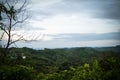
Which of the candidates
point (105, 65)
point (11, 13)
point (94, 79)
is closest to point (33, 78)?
point (94, 79)

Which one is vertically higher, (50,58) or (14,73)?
(14,73)

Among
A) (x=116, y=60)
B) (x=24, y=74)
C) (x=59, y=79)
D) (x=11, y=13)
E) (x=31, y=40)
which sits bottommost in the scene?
(x=59, y=79)

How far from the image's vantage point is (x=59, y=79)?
673 cm

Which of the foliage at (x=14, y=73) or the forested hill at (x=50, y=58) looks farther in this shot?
the forested hill at (x=50, y=58)

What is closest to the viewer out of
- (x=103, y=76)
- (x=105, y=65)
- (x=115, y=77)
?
(x=115, y=77)

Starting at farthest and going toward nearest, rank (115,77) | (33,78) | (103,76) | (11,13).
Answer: (11,13), (33,78), (103,76), (115,77)

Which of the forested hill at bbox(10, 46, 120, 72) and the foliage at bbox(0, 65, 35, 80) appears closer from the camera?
the foliage at bbox(0, 65, 35, 80)

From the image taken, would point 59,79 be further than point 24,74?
Yes

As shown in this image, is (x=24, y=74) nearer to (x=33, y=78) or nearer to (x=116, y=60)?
(x=33, y=78)

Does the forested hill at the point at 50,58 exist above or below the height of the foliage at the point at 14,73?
below

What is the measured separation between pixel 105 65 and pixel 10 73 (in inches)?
116

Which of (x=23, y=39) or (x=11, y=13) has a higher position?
(x=11, y=13)

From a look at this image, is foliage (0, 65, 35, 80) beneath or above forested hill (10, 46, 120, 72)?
above

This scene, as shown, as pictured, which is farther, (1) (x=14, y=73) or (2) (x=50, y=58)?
(2) (x=50, y=58)
